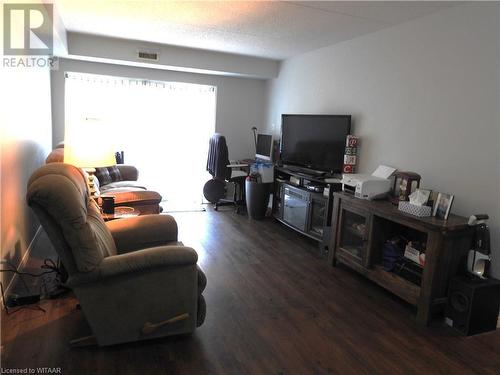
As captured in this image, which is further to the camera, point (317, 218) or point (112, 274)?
point (317, 218)

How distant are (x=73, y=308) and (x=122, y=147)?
Result: 3.33 metres

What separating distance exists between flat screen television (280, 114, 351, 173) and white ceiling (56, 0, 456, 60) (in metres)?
0.93

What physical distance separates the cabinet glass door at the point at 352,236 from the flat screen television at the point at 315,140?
0.82 meters

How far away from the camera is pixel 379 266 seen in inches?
116

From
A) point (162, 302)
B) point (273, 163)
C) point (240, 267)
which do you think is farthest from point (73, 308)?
point (273, 163)

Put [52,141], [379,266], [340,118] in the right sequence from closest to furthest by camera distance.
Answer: [379,266] < [340,118] < [52,141]

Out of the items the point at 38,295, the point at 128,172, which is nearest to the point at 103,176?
the point at 128,172

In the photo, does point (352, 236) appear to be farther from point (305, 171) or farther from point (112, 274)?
point (112, 274)

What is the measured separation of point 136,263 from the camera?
190 cm

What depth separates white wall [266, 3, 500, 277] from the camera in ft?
8.47

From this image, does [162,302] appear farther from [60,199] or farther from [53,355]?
[60,199]

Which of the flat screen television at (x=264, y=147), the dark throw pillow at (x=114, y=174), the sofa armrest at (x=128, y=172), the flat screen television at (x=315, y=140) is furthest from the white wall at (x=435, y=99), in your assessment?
the dark throw pillow at (x=114, y=174)

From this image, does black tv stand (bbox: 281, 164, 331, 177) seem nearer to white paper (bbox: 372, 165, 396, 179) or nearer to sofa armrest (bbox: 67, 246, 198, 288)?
white paper (bbox: 372, 165, 396, 179)

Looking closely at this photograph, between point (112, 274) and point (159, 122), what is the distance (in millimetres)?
4036
